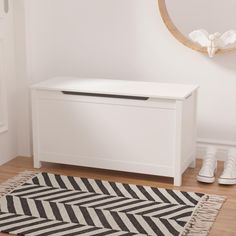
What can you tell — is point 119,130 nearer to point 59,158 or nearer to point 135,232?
point 59,158

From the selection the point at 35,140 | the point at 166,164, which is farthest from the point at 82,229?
the point at 35,140

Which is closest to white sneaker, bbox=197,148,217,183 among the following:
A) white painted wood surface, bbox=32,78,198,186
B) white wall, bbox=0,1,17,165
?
white painted wood surface, bbox=32,78,198,186

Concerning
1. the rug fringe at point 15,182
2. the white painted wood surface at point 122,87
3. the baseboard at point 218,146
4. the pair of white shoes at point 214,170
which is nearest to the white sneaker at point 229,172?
the pair of white shoes at point 214,170

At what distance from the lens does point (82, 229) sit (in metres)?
2.22

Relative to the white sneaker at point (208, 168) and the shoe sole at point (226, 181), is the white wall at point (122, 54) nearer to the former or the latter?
the white sneaker at point (208, 168)

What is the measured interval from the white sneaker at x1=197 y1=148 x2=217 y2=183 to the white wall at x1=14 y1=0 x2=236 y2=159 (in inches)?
8.3

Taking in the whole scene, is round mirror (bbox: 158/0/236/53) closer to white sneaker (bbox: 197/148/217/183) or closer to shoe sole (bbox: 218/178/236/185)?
white sneaker (bbox: 197/148/217/183)

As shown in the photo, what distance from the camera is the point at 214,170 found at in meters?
2.94

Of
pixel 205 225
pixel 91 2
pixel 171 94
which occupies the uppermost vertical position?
pixel 91 2

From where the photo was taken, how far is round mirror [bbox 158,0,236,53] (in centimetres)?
295

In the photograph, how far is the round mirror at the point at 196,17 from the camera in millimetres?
2951

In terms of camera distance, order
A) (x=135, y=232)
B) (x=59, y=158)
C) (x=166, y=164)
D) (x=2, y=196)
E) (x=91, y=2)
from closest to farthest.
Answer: (x=135, y=232) < (x=2, y=196) < (x=166, y=164) < (x=59, y=158) < (x=91, y=2)

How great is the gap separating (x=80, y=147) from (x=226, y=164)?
833mm

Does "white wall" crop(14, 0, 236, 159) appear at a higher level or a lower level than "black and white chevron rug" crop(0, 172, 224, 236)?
higher
